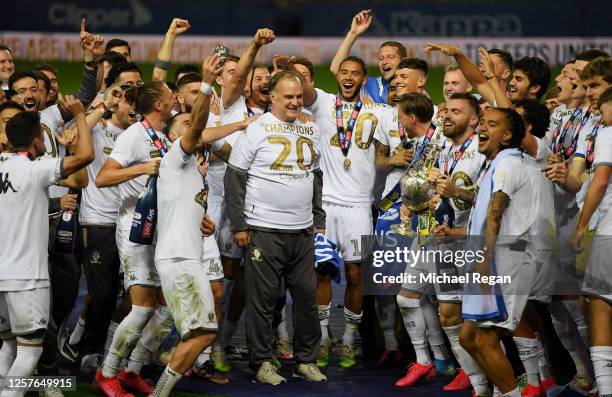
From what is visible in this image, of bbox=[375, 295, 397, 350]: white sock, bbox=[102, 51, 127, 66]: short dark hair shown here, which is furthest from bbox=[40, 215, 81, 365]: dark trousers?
bbox=[375, 295, 397, 350]: white sock

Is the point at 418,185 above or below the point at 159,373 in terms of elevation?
above

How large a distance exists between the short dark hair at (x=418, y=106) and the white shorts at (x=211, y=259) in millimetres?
2029

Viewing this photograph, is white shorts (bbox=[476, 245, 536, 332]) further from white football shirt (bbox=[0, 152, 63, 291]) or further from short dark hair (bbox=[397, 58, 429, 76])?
white football shirt (bbox=[0, 152, 63, 291])

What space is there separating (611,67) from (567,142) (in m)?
→ 1.08

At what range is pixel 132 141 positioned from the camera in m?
8.63

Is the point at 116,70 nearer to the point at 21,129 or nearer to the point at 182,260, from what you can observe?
the point at 21,129

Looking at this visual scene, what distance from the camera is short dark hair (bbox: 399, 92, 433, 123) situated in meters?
9.45

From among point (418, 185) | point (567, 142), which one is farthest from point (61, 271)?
point (567, 142)

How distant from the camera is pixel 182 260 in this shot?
813 cm

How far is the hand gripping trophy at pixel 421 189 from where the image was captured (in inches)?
355

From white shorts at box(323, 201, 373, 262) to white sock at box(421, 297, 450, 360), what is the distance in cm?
94

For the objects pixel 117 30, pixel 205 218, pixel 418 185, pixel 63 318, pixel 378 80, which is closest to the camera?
pixel 205 218

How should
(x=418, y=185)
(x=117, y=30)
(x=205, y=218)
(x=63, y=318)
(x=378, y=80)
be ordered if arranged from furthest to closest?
(x=117, y=30), (x=378, y=80), (x=63, y=318), (x=418, y=185), (x=205, y=218)

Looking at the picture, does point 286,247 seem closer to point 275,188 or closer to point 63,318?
point 275,188
